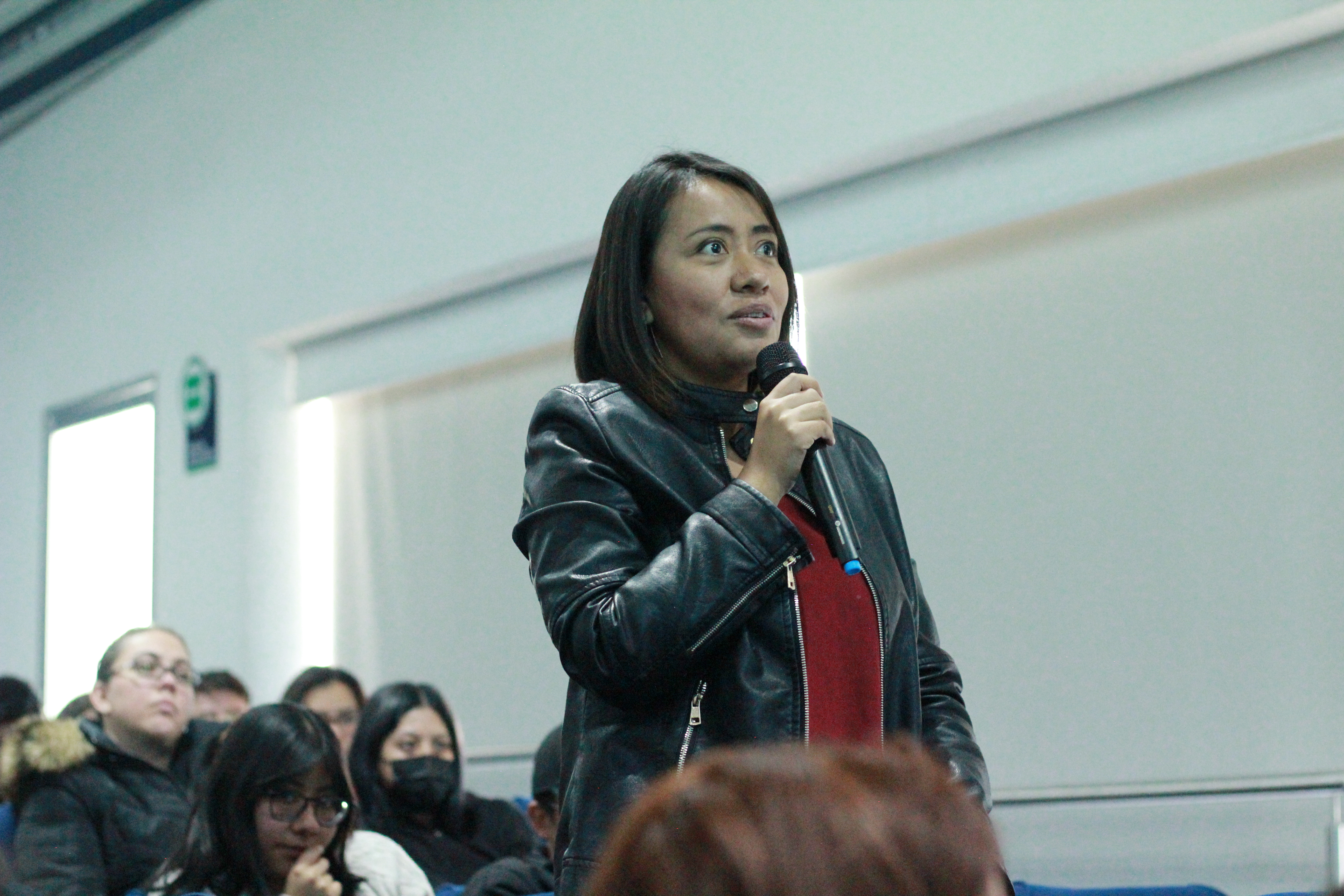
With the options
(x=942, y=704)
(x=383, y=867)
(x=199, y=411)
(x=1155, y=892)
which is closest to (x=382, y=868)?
(x=383, y=867)

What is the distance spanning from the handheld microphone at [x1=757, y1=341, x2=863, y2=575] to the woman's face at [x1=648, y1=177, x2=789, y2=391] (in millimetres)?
23

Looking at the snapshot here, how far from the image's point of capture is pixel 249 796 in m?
3.04

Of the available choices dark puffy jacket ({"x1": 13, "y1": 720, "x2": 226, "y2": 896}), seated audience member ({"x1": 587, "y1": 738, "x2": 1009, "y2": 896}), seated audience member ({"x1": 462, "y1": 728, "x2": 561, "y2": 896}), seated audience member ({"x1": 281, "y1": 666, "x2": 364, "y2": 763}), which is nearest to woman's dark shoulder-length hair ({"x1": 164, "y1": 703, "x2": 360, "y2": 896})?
seated audience member ({"x1": 462, "y1": 728, "x2": 561, "y2": 896})

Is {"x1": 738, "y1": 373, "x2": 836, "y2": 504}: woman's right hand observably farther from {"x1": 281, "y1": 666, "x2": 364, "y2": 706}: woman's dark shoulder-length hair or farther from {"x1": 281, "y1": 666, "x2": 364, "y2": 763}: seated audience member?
{"x1": 281, "y1": 666, "x2": 364, "y2": 706}: woman's dark shoulder-length hair

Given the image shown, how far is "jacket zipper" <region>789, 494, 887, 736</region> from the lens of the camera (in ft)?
4.58

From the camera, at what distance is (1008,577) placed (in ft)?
14.0

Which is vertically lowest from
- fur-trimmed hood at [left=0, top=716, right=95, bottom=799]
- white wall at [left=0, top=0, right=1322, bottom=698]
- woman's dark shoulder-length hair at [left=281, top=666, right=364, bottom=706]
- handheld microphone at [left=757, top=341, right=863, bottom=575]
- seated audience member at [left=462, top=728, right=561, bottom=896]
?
seated audience member at [left=462, top=728, right=561, bottom=896]

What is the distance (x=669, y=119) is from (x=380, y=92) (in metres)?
1.60

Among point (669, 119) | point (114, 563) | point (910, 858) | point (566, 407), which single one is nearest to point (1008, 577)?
point (669, 119)

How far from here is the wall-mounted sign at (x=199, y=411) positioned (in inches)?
269

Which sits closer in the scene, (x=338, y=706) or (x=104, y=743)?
(x=104, y=743)

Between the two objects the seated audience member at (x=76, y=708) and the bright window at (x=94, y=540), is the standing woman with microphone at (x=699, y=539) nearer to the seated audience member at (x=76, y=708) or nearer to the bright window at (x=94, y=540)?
the seated audience member at (x=76, y=708)

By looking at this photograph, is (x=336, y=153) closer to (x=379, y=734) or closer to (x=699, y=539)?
(x=379, y=734)

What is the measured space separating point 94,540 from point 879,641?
6.86 meters
